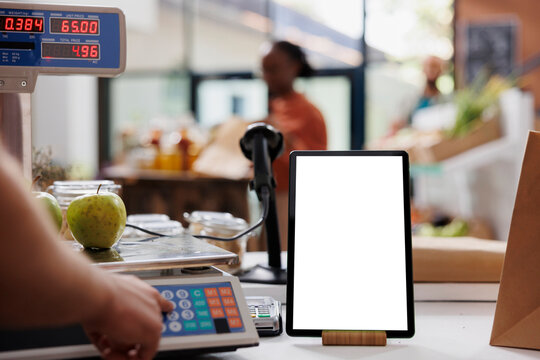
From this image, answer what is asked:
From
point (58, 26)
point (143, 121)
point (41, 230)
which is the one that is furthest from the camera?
point (143, 121)

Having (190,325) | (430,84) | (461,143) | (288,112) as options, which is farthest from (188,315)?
(430,84)

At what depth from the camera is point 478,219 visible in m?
3.86

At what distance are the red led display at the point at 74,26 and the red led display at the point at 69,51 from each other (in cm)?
2

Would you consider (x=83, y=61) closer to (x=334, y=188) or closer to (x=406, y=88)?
(x=334, y=188)

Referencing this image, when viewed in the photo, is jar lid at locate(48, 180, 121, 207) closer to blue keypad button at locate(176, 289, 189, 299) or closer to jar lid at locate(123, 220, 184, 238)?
jar lid at locate(123, 220, 184, 238)

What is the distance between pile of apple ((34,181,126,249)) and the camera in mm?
960

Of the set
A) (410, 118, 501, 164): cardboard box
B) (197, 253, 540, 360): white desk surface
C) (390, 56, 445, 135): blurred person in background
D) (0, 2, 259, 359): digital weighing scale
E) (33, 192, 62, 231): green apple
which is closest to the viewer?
(0, 2, 259, 359): digital weighing scale

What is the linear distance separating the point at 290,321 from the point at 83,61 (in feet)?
1.94

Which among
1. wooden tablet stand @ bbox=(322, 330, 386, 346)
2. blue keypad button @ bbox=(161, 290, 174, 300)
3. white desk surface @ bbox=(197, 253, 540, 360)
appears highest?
blue keypad button @ bbox=(161, 290, 174, 300)

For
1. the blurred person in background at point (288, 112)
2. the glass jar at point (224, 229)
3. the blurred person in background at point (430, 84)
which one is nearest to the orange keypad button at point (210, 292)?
the glass jar at point (224, 229)

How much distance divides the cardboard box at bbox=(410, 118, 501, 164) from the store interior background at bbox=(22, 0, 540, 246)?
4.66ft

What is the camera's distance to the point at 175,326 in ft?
2.64

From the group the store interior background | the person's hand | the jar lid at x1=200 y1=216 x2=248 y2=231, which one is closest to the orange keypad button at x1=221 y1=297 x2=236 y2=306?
the person's hand

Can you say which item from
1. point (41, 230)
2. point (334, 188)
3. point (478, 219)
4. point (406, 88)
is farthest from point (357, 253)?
point (406, 88)
